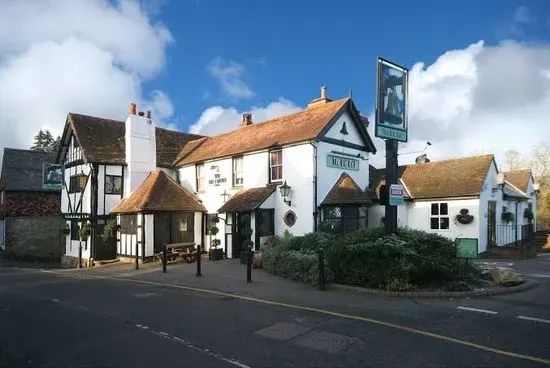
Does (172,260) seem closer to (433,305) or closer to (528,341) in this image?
(433,305)

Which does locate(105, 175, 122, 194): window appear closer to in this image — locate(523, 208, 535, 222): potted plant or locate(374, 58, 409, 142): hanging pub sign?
locate(374, 58, 409, 142): hanging pub sign

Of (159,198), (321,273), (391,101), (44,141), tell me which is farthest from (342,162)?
(44,141)

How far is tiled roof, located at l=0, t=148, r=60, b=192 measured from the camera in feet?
120

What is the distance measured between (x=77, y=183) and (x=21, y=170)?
14812 millimetres

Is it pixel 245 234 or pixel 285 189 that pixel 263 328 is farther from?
pixel 285 189

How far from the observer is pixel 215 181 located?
969 inches

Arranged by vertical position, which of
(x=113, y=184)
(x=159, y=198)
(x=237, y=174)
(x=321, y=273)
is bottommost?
(x=321, y=273)

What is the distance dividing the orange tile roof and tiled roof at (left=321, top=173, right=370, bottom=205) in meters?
2.82

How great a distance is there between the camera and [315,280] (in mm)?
13703

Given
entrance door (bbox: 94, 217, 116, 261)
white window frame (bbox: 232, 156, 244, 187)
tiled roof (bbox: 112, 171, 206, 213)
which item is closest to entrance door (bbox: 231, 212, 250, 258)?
white window frame (bbox: 232, 156, 244, 187)

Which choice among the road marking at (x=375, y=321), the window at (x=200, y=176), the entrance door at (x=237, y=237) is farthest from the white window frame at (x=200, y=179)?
the road marking at (x=375, y=321)

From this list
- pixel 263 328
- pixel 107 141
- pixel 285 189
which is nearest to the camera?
pixel 263 328

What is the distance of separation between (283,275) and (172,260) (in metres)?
8.13

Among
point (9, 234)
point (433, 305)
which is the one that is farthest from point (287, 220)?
point (9, 234)
